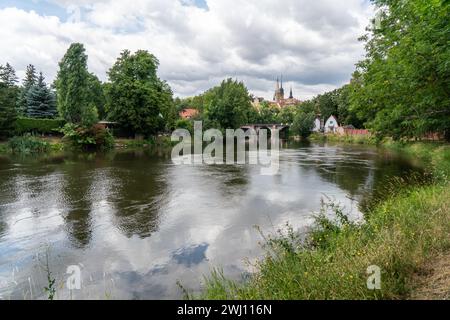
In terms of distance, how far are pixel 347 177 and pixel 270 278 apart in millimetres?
13853

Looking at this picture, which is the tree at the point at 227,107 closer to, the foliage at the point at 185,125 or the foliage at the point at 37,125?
the foliage at the point at 185,125

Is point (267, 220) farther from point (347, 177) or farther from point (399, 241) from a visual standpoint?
point (347, 177)

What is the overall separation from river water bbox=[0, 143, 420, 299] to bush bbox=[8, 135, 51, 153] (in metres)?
12.8

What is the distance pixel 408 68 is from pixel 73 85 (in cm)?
3443

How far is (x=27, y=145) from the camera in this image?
1192 inches

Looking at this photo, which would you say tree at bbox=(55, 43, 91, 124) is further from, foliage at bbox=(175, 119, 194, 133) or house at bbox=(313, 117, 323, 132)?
house at bbox=(313, 117, 323, 132)

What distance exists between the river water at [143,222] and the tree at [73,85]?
20.6 metres

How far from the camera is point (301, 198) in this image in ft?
41.2

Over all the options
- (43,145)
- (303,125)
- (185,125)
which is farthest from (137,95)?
(303,125)

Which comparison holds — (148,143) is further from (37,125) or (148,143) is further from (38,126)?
(37,125)

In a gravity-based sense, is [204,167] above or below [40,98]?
below

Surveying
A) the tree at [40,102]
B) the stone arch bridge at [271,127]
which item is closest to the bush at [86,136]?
the tree at [40,102]

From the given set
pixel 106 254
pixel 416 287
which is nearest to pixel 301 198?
pixel 106 254

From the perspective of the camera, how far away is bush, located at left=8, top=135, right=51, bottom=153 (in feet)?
97.3
